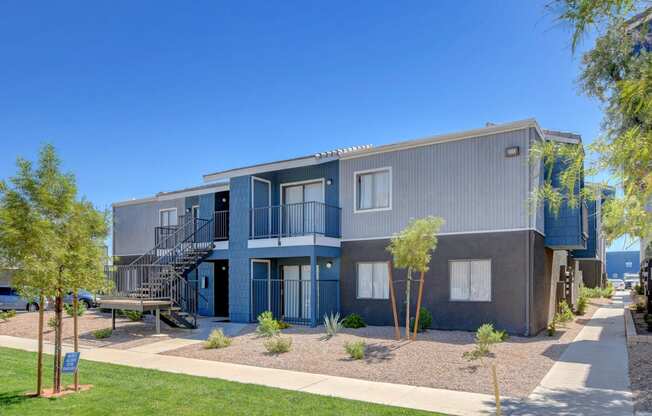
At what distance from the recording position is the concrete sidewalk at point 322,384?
7512 millimetres

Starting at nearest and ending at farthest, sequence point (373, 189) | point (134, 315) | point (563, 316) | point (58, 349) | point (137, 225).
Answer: point (58, 349) → point (563, 316) → point (373, 189) → point (134, 315) → point (137, 225)

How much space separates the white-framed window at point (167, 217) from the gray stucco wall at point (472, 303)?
10990mm

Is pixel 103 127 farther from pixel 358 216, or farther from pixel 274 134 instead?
pixel 358 216

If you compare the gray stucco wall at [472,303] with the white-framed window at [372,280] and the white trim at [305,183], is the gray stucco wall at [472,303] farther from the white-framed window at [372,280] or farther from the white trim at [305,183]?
the white trim at [305,183]

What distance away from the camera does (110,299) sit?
659 inches

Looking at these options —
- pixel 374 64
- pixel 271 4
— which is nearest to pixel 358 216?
pixel 374 64

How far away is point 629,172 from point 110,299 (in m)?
16.2

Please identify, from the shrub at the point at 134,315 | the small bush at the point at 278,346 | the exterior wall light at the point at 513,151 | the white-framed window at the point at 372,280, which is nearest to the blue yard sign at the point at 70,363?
the small bush at the point at 278,346

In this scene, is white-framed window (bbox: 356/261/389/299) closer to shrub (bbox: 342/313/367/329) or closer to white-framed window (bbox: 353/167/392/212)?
shrub (bbox: 342/313/367/329)

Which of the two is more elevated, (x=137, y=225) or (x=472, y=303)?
(x=137, y=225)

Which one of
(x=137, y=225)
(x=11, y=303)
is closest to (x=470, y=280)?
(x=137, y=225)

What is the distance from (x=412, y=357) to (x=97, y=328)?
11.7 metres

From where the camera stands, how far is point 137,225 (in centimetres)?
2488

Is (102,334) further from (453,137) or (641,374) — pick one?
(641,374)
